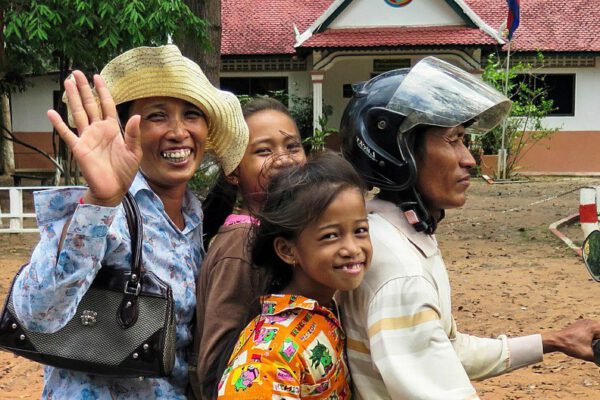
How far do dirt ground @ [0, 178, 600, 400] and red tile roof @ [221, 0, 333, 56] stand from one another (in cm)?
906

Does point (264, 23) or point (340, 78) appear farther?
point (264, 23)

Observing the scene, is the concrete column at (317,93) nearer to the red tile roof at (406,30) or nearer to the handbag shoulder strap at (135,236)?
the red tile roof at (406,30)

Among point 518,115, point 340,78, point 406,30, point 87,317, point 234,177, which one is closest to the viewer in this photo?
point 87,317

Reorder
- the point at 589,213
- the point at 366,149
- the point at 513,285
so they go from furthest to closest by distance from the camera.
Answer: the point at 513,285 < the point at 589,213 < the point at 366,149

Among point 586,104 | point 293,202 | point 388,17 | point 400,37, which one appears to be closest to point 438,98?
point 293,202

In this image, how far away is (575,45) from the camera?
815 inches

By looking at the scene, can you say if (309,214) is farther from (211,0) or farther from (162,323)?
(211,0)

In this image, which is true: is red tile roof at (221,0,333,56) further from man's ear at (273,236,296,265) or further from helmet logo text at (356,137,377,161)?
man's ear at (273,236,296,265)

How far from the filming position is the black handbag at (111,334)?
183cm

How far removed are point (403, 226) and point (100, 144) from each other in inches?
30.7

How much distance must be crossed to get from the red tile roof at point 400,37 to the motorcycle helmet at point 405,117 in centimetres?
1741

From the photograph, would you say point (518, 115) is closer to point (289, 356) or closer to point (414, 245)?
point (414, 245)

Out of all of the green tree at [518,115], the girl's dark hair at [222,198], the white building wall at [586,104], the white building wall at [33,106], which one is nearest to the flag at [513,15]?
the green tree at [518,115]

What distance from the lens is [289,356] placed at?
182 cm
